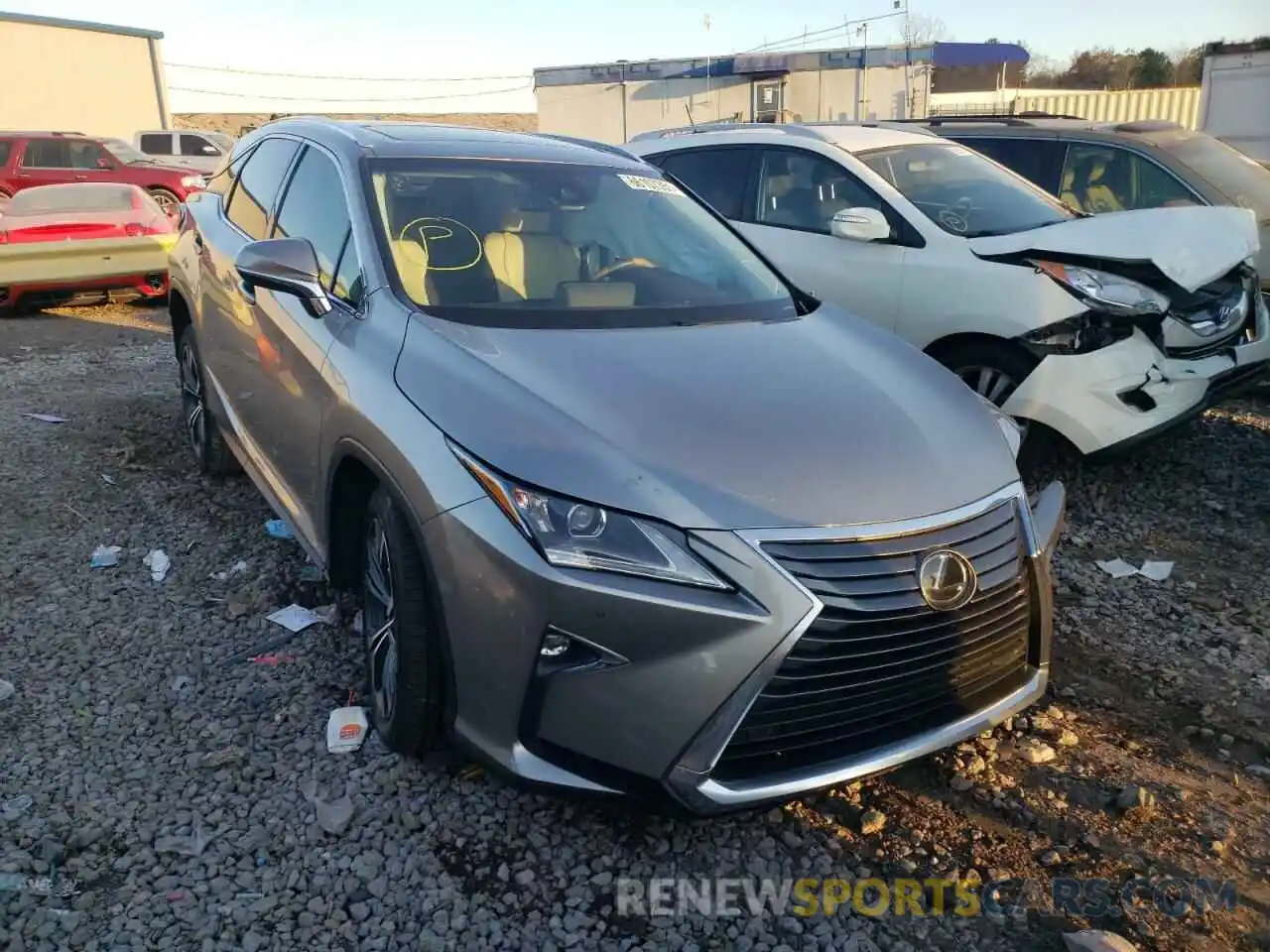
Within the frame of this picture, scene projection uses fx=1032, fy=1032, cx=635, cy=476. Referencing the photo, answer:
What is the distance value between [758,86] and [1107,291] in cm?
2073

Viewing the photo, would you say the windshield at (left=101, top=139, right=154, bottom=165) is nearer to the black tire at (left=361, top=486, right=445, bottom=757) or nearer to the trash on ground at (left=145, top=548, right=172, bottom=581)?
the trash on ground at (left=145, top=548, right=172, bottom=581)

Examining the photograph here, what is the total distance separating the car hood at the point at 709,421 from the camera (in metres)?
2.42

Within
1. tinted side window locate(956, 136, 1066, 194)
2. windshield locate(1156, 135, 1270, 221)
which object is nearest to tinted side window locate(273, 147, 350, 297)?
tinted side window locate(956, 136, 1066, 194)

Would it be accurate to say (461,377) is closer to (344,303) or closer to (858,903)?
(344,303)

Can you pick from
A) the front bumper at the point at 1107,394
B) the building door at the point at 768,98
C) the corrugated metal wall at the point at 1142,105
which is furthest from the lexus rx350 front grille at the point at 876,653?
the building door at the point at 768,98

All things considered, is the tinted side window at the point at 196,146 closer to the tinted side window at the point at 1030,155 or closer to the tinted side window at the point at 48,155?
the tinted side window at the point at 48,155

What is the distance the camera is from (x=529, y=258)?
11.7 feet

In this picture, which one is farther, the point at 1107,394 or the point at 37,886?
the point at 1107,394

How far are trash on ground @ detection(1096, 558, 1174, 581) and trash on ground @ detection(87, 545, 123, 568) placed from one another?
14.0ft

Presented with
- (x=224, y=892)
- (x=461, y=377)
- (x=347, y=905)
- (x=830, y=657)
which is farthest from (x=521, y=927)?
(x=461, y=377)

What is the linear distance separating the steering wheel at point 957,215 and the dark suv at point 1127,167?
2.24 meters

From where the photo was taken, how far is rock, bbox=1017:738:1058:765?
3098 millimetres

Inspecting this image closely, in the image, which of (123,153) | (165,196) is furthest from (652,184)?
(123,153)

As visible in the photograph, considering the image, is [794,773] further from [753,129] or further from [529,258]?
[753,129]
